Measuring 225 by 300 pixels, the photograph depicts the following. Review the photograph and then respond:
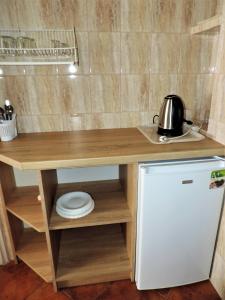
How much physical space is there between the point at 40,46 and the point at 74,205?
106 centimetres

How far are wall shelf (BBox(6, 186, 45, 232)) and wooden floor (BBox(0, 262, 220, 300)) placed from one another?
0.50m

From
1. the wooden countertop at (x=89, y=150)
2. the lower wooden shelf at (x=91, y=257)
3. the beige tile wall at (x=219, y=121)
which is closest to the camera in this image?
the wooden countertop at (x=89, y=150)

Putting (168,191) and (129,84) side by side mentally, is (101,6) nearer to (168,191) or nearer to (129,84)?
(129,84)

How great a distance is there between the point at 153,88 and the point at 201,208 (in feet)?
2.98

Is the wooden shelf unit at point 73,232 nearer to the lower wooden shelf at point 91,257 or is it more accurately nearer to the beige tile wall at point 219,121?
the lower wooden shelf at point 91,257

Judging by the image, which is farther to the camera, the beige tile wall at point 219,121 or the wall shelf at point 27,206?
the wall shelf at point 27,206

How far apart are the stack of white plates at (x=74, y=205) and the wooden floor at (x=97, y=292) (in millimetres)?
550

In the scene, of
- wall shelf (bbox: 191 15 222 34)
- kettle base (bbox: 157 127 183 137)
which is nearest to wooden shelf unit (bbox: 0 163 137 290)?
kettle base (bbox: 157 127 183 137)

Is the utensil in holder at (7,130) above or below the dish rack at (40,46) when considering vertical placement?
below

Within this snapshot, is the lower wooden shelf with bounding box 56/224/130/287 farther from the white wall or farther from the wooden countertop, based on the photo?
the wooden countertop

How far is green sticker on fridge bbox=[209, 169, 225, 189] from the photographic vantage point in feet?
3.98

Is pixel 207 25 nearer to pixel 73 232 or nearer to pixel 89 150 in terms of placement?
pixel 89 150

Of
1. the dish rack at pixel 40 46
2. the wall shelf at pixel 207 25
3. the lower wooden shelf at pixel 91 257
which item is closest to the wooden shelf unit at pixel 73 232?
the lower wooden shelf at pixel 91 257

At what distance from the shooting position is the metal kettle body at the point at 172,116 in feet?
4.53
